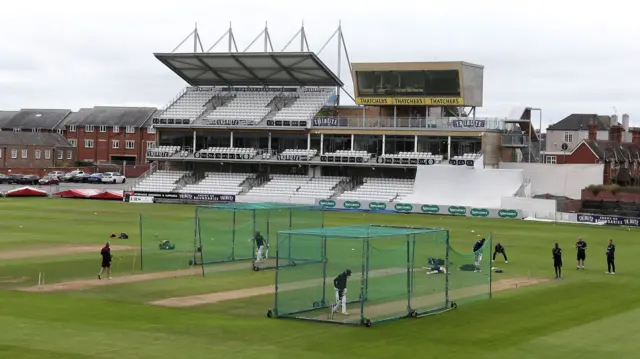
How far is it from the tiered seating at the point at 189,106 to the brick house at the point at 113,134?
111 feet

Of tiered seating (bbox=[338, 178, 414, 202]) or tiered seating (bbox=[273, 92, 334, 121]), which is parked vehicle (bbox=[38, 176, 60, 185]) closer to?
tiered seating (bbox=[273, 92, 334, 121])

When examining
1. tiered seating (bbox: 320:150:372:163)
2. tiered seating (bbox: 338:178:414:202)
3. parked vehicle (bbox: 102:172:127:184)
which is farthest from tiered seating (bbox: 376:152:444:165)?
parked vehicle (bbox: 102:172:127:184)

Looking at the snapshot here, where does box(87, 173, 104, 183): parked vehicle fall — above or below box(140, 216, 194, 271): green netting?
above

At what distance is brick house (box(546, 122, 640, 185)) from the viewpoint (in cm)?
10556

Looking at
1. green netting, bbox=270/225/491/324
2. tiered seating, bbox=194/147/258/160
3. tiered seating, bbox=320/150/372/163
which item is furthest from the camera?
tiered seating, bbox=194/147/258/160

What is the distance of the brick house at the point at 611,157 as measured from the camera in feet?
346

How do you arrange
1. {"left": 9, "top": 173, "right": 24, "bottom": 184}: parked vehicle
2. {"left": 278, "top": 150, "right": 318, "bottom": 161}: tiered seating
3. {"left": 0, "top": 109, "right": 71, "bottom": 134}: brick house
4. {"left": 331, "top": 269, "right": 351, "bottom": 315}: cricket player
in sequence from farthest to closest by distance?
1. {"left": 0, "top": 109, "right": 71, "bottom": 134}: brick house
2. {"left": 9, "top": 173, "right": 24, "bottom": 184}: parked vehicle
3. {"left": 278, "top": 150, "right": 318, "bottom": 161}: tiered seating
4. {"left": 331, "top": 269, "right": 351, "bottom": 315}: cricket player

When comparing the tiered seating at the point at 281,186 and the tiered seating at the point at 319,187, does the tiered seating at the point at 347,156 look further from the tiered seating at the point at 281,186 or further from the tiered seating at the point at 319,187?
the tiered seating at the point at 281,186

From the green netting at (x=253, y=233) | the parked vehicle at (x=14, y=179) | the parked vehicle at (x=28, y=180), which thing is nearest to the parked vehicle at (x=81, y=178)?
the parked vehicle at (x=28, y=180)

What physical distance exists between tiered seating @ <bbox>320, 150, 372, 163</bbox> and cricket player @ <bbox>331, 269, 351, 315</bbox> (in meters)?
65.8

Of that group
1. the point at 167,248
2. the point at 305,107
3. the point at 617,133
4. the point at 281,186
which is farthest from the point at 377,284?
the point at 617,133

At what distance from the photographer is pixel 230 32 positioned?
101 metres

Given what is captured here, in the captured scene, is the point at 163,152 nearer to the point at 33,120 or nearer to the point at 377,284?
the point at 33,120

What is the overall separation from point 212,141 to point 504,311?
7659 centimetres
